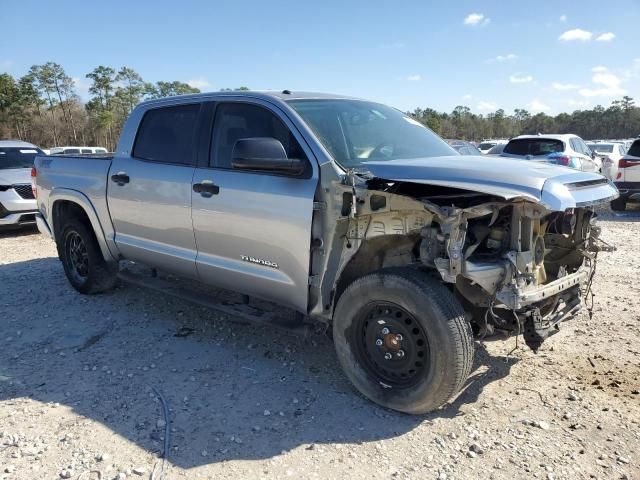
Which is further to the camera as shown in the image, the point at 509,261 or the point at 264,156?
the point at 264,156

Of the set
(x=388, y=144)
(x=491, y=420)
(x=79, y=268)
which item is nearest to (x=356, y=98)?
(x=388, y=144)

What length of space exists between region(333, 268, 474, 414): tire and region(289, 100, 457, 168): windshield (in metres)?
0.91

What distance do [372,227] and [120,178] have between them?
109 inches

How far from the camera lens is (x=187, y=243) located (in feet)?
14.1

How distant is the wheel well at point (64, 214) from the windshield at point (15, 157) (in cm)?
571

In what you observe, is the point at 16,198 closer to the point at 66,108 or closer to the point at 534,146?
the point at 534,146

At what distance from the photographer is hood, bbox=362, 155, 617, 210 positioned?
108 inches

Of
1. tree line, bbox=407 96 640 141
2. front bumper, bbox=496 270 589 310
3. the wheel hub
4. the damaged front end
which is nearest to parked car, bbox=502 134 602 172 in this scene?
the damaged front end

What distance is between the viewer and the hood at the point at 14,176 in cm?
950

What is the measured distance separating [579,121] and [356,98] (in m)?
70.7

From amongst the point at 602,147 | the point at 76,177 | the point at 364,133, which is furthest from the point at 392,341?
the point at 602,147

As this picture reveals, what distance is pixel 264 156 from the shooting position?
335cm

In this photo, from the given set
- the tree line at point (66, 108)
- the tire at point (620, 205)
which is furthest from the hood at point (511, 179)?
the tree line at point (66, 108)

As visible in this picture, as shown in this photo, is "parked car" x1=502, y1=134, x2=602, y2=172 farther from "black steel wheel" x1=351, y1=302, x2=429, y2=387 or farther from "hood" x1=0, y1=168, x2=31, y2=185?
"hood" x1=0, y1=168, x2=31, y2=185
